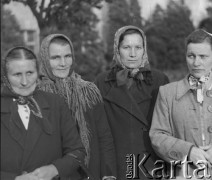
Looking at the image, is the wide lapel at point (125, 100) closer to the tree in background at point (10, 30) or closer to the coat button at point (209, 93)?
the coat button at point (209, 93)

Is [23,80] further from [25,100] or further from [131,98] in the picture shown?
[131,98]

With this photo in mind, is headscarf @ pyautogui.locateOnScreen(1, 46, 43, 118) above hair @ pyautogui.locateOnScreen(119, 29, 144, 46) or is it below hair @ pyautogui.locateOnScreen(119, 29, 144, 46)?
below

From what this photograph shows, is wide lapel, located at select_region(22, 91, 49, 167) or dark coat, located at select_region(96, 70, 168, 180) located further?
dark coat, located at select_region(96, 70, 168, 180)

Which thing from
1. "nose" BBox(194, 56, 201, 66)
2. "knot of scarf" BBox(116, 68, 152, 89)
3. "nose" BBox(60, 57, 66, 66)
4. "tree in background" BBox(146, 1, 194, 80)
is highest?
"tree in background" BBox(146, 1, 194, 80)

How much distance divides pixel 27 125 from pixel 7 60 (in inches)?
19.7

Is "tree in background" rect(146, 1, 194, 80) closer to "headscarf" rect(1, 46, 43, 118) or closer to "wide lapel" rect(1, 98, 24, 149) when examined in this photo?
"headscarf" rect(1, 46, 43, 118)

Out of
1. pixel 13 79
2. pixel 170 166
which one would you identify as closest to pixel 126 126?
Answer: pixel 170 166

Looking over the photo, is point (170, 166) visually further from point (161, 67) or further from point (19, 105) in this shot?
point (161, 67)

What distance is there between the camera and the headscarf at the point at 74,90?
3.49m

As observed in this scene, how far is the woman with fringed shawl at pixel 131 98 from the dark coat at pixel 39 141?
838mm

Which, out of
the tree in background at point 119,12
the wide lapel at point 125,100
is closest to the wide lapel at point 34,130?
the wide lapel at point 125,100

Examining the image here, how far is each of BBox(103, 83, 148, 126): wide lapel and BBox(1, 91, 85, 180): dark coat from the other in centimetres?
86

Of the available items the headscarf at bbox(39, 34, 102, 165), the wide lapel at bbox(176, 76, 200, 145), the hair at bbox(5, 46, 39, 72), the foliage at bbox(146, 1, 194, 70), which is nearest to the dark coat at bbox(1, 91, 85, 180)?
the hair at bbox(5, 46, 39, 72)

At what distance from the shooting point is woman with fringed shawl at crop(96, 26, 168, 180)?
3.68 meters
